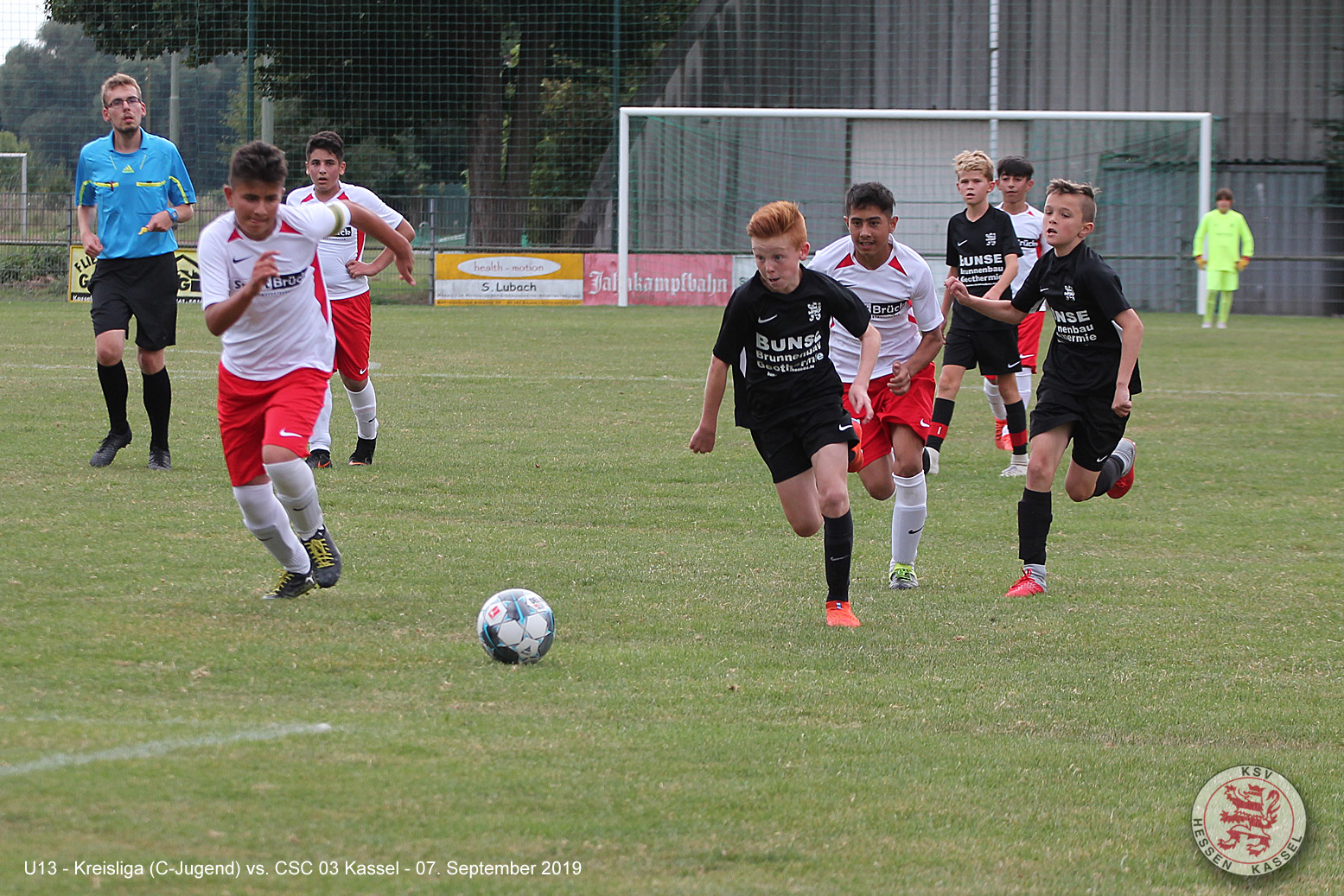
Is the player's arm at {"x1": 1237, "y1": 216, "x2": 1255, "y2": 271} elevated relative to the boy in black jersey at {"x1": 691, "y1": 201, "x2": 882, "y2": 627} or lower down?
elevated

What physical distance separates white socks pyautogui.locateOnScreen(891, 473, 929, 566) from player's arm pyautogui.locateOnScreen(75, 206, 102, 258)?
5.13 metres

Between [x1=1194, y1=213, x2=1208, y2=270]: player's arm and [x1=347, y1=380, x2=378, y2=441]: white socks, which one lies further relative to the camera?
[x1=1194, y1=213, x2=1208, y2=270]: player's arm

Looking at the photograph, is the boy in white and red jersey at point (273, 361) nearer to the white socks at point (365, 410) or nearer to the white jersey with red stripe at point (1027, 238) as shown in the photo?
the white socks at point (365, 410)

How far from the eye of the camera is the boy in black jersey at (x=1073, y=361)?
647cm

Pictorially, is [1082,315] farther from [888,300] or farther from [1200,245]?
[1200,245]

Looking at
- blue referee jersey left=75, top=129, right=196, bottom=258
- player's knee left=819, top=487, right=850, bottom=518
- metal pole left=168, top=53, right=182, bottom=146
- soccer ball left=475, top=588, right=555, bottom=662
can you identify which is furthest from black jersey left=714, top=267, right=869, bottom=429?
metal pole left=168, top=53, right=182, bottom=146

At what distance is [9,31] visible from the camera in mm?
26406

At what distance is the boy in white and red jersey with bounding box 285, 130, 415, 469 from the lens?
9008 mm

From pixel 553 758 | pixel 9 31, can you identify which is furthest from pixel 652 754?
pixel 9 31

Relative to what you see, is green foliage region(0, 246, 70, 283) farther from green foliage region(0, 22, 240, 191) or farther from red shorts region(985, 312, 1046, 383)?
red shorts region(985, 312, 1046, 383)

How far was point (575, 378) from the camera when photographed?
14.6m

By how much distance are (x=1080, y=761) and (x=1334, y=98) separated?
92.7ft

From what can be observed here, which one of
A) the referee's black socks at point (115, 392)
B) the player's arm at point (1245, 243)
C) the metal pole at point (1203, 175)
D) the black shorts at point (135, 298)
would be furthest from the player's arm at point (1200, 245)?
the referee's black socks at point (115, 392)

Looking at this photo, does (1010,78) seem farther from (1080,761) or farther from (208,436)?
(1080,761)
